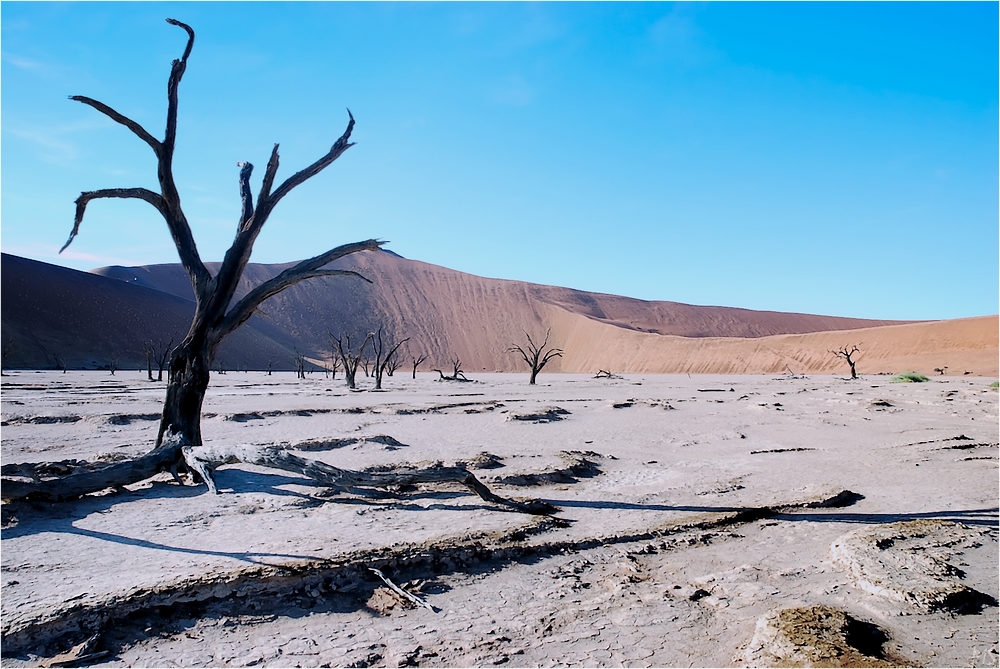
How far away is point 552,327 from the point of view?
8919cm

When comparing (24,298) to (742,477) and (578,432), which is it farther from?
(742,477)

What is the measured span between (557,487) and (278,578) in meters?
3.12

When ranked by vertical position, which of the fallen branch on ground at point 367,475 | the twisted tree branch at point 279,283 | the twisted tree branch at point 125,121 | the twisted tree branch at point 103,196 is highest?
the twisted tree branch at point 125,121

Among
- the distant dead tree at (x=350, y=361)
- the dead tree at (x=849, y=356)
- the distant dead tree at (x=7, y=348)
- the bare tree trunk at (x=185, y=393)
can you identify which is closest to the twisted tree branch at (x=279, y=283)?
the bare tree trunk at (x=185, y=393)

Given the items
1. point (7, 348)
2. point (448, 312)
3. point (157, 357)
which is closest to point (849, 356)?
point (157, 357)

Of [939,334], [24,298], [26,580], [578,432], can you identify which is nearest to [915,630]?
[26,580]

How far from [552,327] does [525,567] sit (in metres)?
85.8

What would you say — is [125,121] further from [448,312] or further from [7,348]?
[448,312]

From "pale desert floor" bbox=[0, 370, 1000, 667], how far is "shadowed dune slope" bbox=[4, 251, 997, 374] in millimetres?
38056

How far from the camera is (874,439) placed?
989 centimetres

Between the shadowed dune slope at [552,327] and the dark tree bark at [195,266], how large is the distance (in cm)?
3607

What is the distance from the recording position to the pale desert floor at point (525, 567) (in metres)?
2.76

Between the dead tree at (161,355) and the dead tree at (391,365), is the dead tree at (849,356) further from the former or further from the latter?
the dead tree at (161,355)

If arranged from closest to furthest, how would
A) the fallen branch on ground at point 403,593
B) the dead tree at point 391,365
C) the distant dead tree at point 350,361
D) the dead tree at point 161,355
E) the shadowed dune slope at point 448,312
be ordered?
the fallen branch on ground at point 403,593, the distant dead tree at point 350,361, the dead tree at point 161,355, the dead tree at point 391,365, the shadowed dune slope at point 448,312
